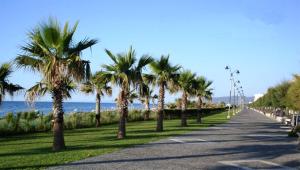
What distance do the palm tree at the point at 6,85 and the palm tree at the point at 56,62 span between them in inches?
211

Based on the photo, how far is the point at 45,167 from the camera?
1248 cm

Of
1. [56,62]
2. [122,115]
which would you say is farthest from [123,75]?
[56,62]

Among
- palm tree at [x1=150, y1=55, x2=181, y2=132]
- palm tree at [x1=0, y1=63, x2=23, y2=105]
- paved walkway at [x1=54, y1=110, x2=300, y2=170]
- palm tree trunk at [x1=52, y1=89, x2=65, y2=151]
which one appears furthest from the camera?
palm tree at [x1=150, y1=55, x2=181, y2=132]

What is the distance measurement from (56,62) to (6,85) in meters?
6.91

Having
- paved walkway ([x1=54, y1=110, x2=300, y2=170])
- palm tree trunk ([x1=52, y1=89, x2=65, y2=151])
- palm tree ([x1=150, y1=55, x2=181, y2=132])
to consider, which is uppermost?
palm tree ([x1=150, y1=55, x2=181, y2=132])

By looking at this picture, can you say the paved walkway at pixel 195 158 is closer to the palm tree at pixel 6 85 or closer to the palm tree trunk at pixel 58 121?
the palm tree trunk at pixel 58 121

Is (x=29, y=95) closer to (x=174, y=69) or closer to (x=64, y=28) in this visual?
(x=64, y=28)

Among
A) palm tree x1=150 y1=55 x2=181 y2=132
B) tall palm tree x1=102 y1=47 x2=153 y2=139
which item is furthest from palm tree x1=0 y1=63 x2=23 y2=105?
palm tree x1=150 y1=55 x2=181 y2=132

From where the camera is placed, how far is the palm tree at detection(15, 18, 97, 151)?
53.9ft

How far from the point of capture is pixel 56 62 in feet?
53.9

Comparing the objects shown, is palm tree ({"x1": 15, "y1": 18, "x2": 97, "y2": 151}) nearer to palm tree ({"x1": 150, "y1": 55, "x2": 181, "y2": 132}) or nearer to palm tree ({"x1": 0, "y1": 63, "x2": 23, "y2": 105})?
palm tree ({"x1": 0, "y1": 63, "x2": 23, "y2": 105})

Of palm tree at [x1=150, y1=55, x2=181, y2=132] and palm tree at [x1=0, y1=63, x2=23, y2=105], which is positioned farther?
palm tree at [x1=150, y1=55, x2=181, y2=132]

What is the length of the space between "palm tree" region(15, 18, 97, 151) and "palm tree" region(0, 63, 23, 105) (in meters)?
5.37

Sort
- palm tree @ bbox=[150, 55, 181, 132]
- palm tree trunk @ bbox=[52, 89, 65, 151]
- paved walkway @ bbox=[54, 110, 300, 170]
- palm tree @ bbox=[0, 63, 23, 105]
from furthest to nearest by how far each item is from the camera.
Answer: palm tree @ bbox=[150, 55, 181, 132] → palm tree @ bbox=[0, 63, 23, 105] → palm tree trunk @ bbox=[52, 89, 65, 151] → paved walkway @ bbox=[54, 110, 300, 170]
